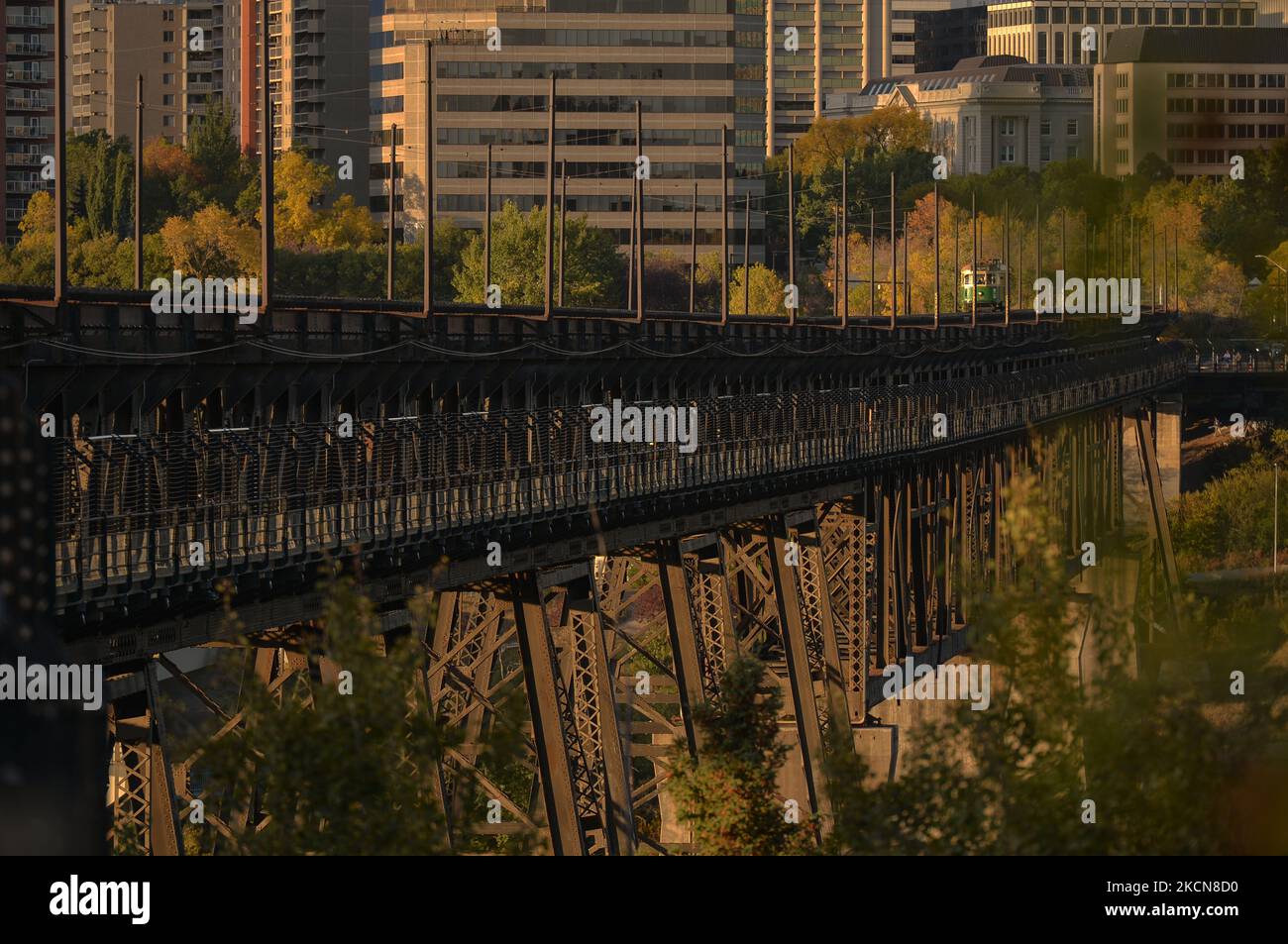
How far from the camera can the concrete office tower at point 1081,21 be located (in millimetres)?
11547

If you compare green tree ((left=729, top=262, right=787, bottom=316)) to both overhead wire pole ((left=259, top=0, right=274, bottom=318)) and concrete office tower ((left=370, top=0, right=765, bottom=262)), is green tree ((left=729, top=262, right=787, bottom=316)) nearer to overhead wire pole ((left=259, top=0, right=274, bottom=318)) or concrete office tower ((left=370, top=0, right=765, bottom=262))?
concrete office tower ((left=370, top=0, right=765, bottom=262))

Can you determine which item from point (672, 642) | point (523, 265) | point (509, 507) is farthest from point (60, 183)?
point (523, 265)

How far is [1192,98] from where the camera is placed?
10.7 metres

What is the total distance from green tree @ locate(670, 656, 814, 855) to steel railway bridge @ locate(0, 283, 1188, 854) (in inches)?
124

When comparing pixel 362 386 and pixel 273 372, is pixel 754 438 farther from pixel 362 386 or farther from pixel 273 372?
pixel 273 372

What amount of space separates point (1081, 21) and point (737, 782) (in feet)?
49.5

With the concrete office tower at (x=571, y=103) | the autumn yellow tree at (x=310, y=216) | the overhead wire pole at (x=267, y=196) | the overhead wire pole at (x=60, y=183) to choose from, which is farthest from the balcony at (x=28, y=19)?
the overhead wire pole at (x=60, y=183)

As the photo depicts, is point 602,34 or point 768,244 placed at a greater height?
point 602,34

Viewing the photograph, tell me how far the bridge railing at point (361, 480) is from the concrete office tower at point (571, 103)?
122 meters

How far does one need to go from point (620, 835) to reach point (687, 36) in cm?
15105

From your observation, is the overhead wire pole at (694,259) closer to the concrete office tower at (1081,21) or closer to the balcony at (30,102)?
the balcony at (30,102)

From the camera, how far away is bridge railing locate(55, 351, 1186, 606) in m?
27.1
